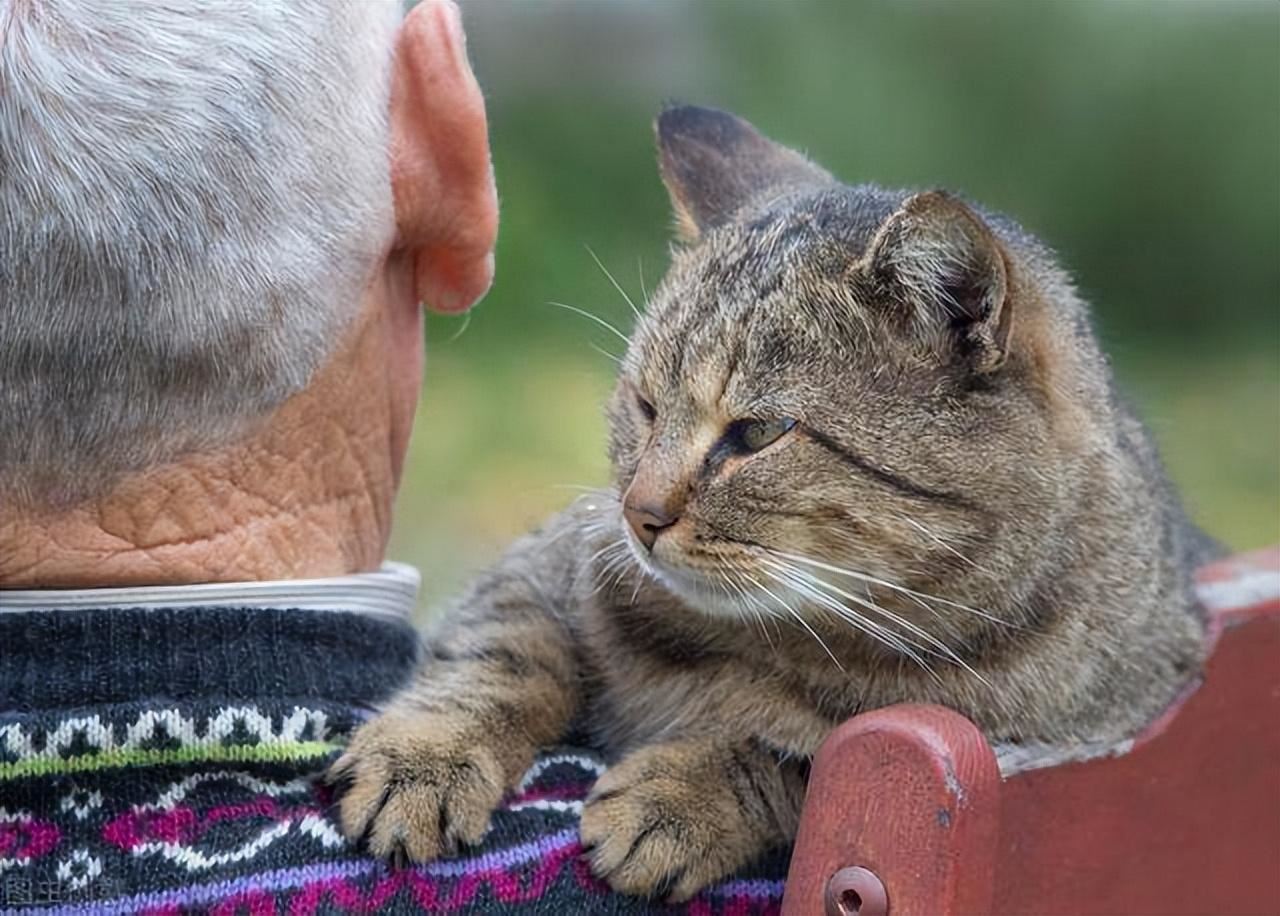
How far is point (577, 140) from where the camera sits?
7.14 meters

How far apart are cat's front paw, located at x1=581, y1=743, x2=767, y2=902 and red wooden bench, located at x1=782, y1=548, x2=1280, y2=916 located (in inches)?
6.8

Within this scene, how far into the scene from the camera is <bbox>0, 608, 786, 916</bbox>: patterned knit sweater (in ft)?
4.64

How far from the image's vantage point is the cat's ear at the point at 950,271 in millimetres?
1552

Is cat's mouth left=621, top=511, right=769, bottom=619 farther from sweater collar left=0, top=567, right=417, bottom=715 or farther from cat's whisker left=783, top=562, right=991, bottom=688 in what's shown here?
sweater collar left=0, top=567, right=417, bottom=715

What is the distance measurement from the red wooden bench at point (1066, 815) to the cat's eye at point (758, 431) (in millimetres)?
344

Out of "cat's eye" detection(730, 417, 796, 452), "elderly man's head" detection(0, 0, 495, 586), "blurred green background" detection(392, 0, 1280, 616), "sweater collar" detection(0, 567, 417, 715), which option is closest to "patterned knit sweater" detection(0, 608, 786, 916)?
"sweater collar" detection(0, 567, 417, 715)

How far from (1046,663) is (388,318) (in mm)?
684

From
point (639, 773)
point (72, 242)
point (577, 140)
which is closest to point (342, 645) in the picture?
point (639, 773)

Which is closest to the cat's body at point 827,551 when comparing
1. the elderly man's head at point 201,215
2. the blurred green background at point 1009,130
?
the elderly man's head at point 201,215

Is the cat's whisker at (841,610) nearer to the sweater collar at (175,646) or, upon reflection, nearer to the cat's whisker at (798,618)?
the cat's whisker at (798,618)

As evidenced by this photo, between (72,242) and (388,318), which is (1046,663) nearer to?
(388,318)

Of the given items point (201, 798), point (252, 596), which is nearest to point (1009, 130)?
point (252, 596)

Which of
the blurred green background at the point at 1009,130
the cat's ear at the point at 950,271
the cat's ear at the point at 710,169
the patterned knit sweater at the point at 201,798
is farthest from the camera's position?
the blurred green background at the point at 1009,130

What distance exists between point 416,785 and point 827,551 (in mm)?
411
